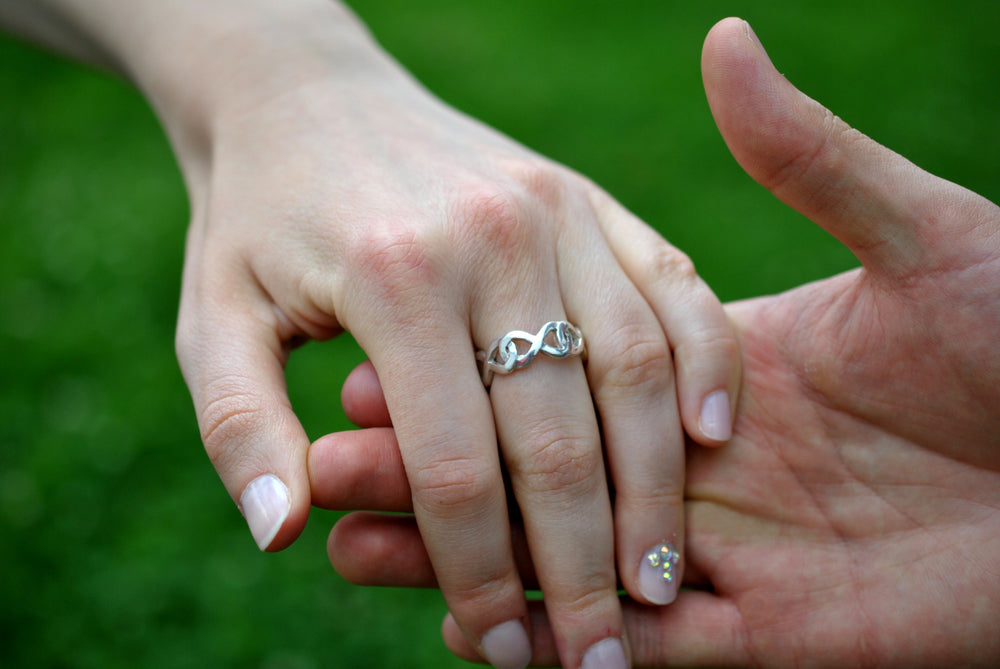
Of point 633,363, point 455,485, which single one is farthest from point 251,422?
point 633,363

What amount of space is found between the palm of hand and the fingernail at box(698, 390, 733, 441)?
14 centimetres

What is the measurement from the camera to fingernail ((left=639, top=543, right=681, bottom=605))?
200cm

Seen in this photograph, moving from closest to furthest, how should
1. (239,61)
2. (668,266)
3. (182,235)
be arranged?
(668,266)
(239,61)
(182,235)

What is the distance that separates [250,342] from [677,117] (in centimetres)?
432

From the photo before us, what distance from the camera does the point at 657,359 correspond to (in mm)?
1973

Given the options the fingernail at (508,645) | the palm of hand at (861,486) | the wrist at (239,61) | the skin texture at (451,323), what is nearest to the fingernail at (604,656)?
the skin texture at (451,323)

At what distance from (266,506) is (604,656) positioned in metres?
0.89

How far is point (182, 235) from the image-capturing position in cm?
500

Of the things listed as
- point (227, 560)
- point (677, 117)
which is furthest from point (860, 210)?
point (677, 117)

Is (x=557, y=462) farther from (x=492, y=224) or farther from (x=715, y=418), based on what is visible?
(x=492, y=224)

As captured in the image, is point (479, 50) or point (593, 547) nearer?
point (593, 547)

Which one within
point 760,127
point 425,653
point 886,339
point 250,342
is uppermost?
point 760,127

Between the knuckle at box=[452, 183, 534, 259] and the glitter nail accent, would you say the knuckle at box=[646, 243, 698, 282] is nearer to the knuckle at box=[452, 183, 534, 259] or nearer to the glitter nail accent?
the knuckle at box=[452, 183, 534, 259]

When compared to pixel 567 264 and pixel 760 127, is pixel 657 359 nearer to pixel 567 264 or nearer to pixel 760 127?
pixel 567 264
